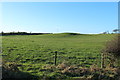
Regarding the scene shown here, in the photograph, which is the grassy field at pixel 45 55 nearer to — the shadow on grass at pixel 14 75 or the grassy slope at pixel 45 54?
the grassy slope at pixel 45 54

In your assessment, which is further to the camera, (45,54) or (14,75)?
(45,54)

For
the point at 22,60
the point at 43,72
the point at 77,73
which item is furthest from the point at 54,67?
the point at 22,60

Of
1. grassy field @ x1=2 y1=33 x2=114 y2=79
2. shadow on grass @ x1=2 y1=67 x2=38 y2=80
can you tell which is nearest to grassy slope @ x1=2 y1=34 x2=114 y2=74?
grassy field @ x1=2 y1=33 x2=114 y2=79

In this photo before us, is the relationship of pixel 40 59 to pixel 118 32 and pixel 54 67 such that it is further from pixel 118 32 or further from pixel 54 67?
pixel 118 32

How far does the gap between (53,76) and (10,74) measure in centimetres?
260

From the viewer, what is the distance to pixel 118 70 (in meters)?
12.2

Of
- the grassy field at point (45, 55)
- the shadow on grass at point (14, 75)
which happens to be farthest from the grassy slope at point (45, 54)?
the shadow on grass at point (14, 75)

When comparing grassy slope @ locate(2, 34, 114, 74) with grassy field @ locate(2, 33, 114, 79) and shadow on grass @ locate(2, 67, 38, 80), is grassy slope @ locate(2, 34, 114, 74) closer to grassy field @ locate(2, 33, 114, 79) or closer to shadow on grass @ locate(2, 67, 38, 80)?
grassy field @ locate(2, 33, 114, 79)

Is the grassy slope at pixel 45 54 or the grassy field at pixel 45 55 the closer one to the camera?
the grassy field at pixel 45 55

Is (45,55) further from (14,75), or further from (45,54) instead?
(14,75)

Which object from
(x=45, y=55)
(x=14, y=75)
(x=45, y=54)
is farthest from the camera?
(x=45, y=54)

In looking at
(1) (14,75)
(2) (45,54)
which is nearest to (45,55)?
(2) (45,54)

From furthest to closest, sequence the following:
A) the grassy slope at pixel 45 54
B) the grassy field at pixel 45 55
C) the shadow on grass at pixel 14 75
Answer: the grassy slope at pixel 45 54 < the grassy field at pixel 45 55 < the shadow on grass at pixel 14 75

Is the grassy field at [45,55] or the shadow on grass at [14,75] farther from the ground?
the grassy field at [45,55]
